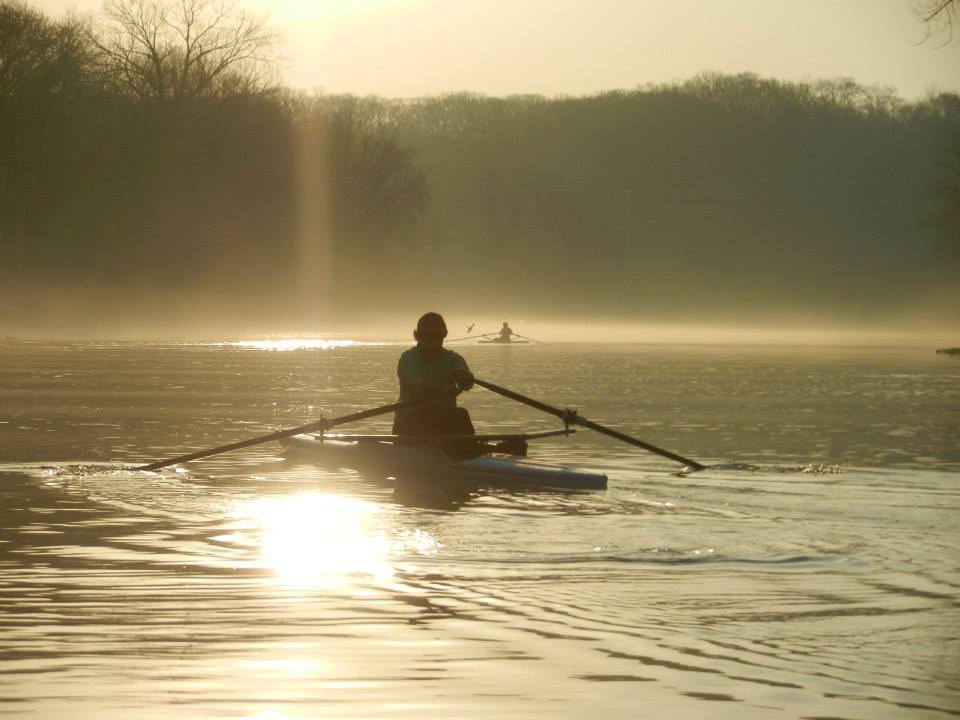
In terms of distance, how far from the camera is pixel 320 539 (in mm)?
12383

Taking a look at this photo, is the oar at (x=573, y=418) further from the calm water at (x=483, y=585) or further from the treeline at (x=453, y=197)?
the treeline at (x=453, y=197)

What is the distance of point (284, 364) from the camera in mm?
44719

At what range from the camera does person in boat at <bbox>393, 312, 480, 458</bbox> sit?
16.7 m

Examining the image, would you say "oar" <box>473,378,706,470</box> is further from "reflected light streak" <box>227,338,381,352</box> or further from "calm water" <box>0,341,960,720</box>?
"reflected light streak" <box>227,338,381,352</box>

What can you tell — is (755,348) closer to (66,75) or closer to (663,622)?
(66,75)

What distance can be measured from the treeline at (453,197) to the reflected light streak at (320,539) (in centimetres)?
4399

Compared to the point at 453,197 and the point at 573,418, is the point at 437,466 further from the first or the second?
the point at 453,197

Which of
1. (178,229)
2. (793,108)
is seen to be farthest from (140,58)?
(793,108)

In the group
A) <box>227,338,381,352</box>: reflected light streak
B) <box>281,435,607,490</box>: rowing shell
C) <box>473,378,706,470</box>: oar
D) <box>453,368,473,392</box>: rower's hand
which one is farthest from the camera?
<box>227,338,381,352</box>: reflected light streak

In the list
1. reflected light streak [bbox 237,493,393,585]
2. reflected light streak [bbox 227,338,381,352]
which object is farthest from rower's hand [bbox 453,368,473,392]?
reflected light streak [bbox 227,338,381,352]

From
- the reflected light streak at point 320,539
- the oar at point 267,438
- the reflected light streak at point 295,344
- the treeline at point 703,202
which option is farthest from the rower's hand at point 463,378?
the treeline at point 703,202

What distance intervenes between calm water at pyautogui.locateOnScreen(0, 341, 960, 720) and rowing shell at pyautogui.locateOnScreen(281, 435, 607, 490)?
10.1 inches

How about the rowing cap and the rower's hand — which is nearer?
the rower's hand

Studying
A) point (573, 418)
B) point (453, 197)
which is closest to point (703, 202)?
point (453, 197)
